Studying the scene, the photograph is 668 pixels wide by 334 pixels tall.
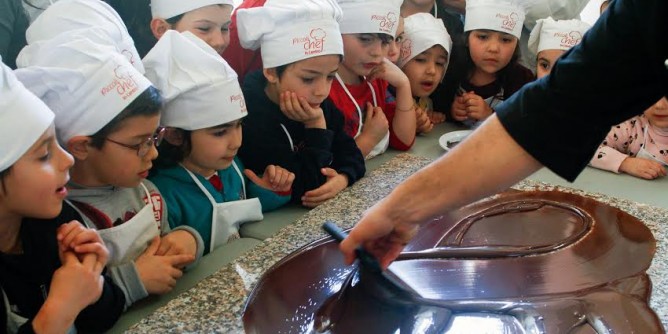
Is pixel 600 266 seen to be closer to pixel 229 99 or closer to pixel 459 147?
pixel 459 147

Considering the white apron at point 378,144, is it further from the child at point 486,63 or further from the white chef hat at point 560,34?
the white chef hat at point 560,34

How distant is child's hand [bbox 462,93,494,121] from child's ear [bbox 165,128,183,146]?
1.10 m

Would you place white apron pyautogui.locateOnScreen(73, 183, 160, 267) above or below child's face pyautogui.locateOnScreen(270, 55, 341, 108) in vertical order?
below

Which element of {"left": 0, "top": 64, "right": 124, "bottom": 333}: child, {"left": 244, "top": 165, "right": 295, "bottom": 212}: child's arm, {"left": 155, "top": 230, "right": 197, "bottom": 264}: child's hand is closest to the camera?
{"left": 0, "top": 64, "right": 124, "bottom": 333}: child

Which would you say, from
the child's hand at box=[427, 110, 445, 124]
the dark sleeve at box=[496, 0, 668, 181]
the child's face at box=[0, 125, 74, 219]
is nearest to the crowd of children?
the child's face at box=[0, 125, 74, 219]

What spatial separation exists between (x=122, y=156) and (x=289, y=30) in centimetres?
56

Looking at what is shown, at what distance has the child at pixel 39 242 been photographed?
2.56 feet

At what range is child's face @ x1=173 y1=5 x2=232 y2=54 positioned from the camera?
147 centimetres

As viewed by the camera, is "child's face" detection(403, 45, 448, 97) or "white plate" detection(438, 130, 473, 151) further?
"child's face" detection(403, 45, 448, 97)


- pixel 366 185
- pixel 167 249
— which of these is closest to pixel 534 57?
pixel 366 185

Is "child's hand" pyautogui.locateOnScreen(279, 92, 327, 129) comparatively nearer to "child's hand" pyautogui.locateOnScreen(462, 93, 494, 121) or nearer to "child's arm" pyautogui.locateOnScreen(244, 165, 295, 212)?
"child's arm" pyautogui.locateOnScreen(244, 165, 295, 212)

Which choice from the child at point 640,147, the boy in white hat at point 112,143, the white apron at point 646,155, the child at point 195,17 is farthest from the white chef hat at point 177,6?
the white apron at point 646,155

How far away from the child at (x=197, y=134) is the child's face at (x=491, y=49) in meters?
1.09

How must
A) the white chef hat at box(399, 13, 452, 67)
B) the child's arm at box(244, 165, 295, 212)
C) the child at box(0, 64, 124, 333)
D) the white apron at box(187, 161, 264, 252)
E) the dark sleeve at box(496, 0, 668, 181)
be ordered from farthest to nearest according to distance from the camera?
the white chef hat at box(399, 13, 452, 67)
the child's arm at box(244, 165, 295, 212)
the white apron at box(187, 161, 264, 252)
the child at box(0, 64, 124, 333)
the dark sleeve at box(496, 0, 668, 181)
